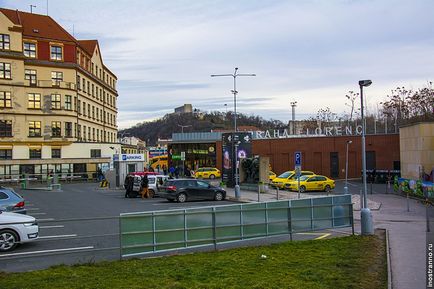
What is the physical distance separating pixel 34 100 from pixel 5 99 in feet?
11.1

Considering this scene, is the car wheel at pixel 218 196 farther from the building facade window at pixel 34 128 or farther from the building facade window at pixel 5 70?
the building facade window at pixel 5 70

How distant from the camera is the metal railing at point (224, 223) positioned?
12430 millimetres

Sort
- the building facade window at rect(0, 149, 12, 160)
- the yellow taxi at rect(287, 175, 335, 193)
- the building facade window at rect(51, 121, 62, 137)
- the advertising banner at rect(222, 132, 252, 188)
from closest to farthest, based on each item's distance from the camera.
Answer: the yellow taxi at rect(287, 175, 335, 193), the advertising banner at rect(222, 132, 252, 188), the building facade window at rect(0, 149, 12, 160), the building facade window at rect(51, 121, 62, 137)

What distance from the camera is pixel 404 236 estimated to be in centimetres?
1593

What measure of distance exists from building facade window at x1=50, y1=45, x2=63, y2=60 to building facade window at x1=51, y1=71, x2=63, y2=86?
6.38ft

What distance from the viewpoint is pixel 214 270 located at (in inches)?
421

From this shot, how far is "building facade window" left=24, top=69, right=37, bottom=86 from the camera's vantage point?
58769 mm

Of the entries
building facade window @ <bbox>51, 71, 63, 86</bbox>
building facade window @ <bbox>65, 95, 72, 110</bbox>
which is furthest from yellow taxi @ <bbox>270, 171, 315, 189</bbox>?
building facade window @ <bbox>51, 71, 63, 86</bbox>

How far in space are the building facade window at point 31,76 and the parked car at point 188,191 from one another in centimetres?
3531

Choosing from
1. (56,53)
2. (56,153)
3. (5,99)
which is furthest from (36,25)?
(56,153)

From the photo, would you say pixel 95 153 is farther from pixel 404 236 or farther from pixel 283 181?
pixel 404 236

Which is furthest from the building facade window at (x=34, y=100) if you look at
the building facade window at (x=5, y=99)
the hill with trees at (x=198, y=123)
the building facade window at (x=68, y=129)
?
the hill with trees at (x=198, y=123)

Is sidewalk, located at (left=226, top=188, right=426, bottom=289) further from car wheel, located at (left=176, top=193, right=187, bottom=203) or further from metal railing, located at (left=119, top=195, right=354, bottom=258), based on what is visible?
car wheel, located at (left=176, top=193, right=187, bottom=203)

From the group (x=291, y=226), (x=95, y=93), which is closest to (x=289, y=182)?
(x=291, y=226)
